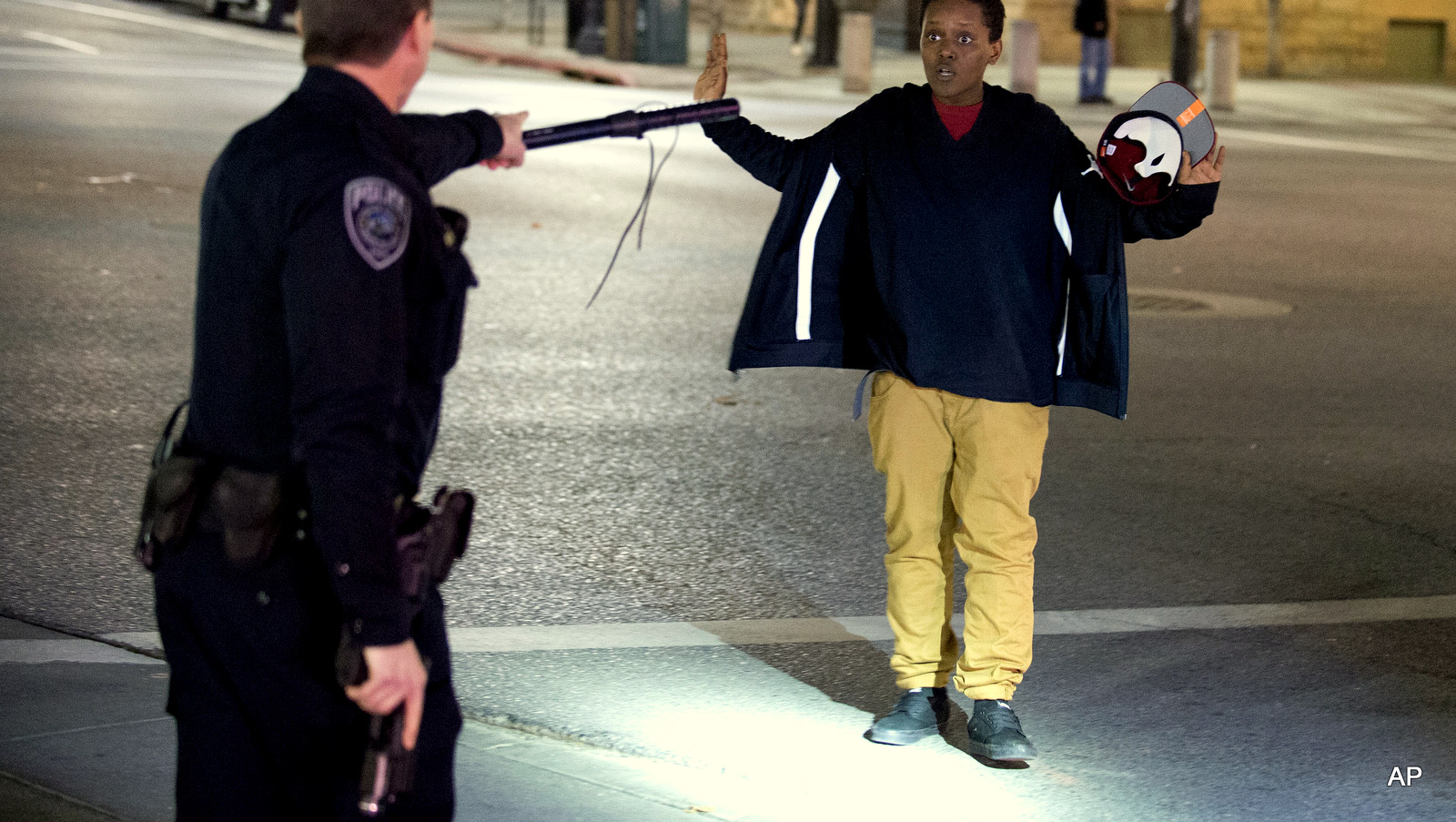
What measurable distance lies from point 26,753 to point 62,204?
9.33m

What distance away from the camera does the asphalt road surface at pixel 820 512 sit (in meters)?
4.46

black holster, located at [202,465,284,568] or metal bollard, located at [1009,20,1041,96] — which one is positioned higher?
metal bollard, located at [1009,20,1041,96]

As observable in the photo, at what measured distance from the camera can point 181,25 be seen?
31469 mm

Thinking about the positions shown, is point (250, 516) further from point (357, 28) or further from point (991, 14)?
point (991, 14)

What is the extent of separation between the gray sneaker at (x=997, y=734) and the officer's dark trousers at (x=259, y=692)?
6.67 ft

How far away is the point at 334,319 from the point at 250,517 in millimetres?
322

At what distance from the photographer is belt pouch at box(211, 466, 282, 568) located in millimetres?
2482

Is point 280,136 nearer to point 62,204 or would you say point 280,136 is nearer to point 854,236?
point 854,236

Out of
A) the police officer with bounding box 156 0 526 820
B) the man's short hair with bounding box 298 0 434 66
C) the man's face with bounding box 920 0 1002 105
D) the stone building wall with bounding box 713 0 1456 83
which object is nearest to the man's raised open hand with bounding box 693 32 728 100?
the man's face with bounding box 920 0 1002 105

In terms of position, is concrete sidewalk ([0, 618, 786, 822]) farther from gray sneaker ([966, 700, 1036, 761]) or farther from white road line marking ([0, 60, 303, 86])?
white road line marking ([0, 60, 303, 86])

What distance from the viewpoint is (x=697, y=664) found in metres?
4.98

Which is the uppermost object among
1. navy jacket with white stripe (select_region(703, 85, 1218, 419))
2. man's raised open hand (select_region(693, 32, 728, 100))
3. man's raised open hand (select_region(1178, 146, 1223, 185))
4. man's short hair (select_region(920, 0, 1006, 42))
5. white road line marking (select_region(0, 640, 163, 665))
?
man's short hair (select_region(920, 0, 1006, 42))

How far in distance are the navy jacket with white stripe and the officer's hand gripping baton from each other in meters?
0.96

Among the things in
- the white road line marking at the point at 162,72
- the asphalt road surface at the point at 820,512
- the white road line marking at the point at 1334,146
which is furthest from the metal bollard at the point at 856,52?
the asphalt road surface at the point at 820,512
